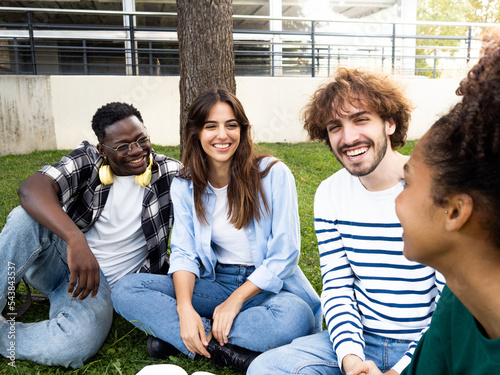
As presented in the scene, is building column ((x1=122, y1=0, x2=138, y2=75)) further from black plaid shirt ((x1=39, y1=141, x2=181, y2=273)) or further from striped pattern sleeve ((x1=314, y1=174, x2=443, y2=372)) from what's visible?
striped pattern sleeve ((x1=314, y1=174, x2=443, y2=372))

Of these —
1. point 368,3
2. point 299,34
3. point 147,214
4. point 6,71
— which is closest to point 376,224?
point 147,214

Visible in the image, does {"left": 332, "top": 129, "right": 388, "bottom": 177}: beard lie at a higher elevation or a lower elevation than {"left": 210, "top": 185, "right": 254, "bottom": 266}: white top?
higher

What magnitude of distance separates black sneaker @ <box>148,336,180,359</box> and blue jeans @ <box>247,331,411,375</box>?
700 mm

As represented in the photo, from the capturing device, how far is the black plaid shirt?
273 centimetres

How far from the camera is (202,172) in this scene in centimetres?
273

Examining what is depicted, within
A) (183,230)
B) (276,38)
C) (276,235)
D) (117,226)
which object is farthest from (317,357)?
(276,38)

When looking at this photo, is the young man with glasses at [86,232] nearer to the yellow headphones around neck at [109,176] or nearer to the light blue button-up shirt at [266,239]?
the yellow headphones around neck at [109,176]

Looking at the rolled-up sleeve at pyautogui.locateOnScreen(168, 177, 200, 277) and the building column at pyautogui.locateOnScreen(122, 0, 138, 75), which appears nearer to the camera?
the rolled-up sleeve at pyautogui.locateOnScreen(168, 177, 200, 277)

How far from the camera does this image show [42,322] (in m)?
2.60

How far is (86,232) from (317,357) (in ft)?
5.41

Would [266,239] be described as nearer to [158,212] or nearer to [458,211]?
[158,212]

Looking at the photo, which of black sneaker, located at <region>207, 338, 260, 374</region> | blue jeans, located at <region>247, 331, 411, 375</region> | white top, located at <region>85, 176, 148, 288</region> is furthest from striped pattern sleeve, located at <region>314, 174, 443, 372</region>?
white top, located at <region>85, 176, 148, 288</region>

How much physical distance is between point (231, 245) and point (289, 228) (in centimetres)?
37

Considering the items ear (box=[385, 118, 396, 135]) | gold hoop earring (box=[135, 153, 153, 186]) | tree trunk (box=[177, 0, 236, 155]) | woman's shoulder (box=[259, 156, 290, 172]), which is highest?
tree trunk (box=[177, 0, 236, 155])
